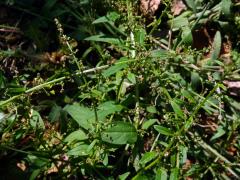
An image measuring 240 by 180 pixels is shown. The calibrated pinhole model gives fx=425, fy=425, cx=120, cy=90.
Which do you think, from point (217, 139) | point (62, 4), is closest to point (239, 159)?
point (217, 139)

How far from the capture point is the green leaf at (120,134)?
210cm

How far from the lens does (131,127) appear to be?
2154mm

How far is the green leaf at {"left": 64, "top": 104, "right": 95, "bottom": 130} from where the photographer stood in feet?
7.82

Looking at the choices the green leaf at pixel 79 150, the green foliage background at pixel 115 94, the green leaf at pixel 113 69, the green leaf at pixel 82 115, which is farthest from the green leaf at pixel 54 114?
the green leaf at pixel 113 69

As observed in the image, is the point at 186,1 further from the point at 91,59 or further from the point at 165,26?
the point at 91,59

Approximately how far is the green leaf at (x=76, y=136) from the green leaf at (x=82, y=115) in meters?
0.07

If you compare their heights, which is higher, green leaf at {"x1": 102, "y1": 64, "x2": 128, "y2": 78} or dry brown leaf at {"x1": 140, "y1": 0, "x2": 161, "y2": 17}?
dry brown leaf at {"x1": 140, "y1": 0, "x2": 161, "y2": 17}

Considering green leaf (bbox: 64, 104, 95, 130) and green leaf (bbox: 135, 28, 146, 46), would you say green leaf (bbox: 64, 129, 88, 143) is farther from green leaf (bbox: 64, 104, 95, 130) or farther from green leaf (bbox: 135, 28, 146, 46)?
green leaf (bbox: 135, 28, 146, 46)

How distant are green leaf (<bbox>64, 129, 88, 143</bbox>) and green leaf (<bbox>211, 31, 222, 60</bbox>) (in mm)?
1159

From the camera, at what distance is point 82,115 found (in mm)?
2486

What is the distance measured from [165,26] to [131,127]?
137 cm

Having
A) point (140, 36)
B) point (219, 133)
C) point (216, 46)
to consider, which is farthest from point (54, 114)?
point (216, 46)

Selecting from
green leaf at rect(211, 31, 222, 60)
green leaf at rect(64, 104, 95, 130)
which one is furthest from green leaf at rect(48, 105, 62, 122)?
green leaf at rect(211, 31, 222, 60)

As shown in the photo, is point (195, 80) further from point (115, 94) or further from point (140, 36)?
point (140, 36)
